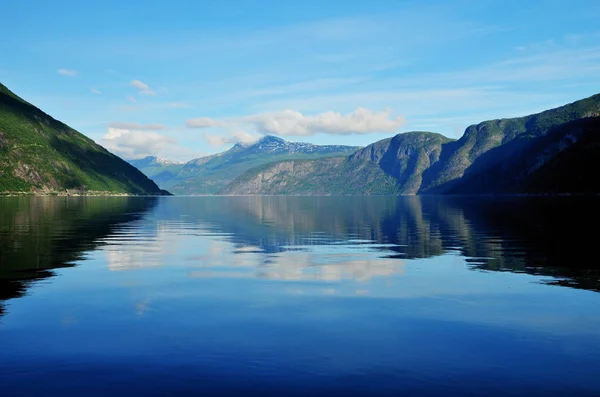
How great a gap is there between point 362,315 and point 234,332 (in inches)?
273

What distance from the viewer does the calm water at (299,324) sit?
17.8m

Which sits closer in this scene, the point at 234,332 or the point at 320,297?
the point at 234,332

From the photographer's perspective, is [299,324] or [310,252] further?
[310,252]

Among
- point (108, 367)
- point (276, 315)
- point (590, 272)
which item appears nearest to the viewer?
point (108, 367)

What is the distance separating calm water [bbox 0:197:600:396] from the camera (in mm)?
17766

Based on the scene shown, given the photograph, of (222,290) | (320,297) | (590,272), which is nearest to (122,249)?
(222,290)

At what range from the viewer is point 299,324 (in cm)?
2516

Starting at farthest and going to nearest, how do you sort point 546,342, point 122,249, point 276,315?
point 122,249 < point 276,315 < point 546,342

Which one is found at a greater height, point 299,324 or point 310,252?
point 310,252

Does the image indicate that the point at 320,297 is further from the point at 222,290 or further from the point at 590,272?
the point at 590,272

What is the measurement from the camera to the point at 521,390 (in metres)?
17.0

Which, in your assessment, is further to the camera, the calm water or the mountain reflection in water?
the mountain reflection in water

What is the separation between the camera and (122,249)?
56.9 m

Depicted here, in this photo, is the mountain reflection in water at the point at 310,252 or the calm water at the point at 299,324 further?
the mountain reflection in water at the point at 310,252
